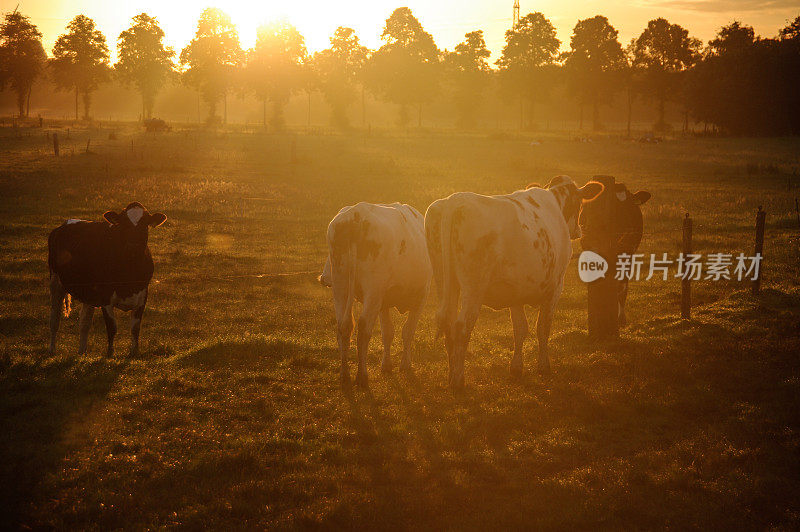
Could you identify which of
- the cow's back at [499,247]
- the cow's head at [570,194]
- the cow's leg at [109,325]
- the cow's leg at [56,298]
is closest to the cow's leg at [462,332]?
the cow's back at [499,247]

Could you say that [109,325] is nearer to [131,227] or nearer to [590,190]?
[131,227]

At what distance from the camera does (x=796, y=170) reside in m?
39.7

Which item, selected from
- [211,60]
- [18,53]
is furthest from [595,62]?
[18,53]

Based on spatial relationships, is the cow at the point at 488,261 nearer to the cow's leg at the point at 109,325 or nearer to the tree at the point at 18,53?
the cow's leg at the point at 109,325

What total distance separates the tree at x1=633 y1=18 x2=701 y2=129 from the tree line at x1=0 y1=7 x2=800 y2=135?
0.45 ft

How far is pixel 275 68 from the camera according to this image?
84562 millimetres

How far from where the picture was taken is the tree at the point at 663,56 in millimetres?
87812

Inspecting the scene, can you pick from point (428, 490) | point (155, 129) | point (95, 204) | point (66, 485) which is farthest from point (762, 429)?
point (155, 129)

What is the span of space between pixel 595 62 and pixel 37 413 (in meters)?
94.1

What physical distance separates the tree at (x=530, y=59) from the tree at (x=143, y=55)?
4690 centimetres

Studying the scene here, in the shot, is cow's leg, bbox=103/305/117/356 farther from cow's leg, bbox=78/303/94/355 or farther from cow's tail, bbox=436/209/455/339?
cow's tail, bbox=436/209/455/339

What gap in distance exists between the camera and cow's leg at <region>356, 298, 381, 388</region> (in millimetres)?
8727

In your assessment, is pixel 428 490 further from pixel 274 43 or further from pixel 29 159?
pixel 274 43

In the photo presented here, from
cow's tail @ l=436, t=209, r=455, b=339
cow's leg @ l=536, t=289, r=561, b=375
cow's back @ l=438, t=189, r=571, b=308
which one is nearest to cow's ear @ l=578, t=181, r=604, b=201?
cow's back @ l=438, t=189, r=571, b=308
